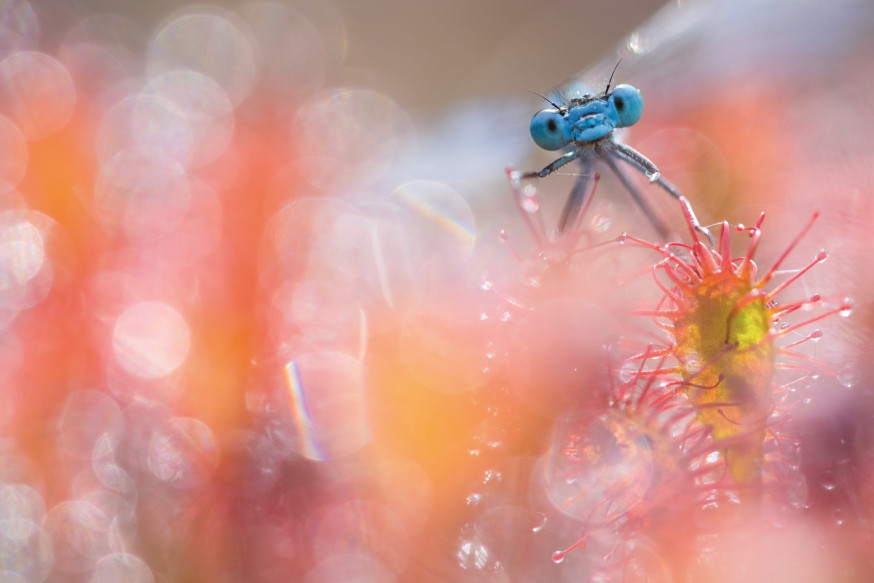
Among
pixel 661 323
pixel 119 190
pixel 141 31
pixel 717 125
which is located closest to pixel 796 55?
pixel 717 125

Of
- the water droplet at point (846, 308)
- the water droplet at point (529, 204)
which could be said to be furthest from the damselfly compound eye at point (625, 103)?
the water droplet at point (846, 308)

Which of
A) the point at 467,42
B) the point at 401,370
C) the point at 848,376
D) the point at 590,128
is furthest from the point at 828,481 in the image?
the point at 467,42

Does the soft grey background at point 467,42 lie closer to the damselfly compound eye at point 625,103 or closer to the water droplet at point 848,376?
the damselfly compound eye at point 625,103

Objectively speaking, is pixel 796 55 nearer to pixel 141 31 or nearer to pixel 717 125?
pixel 717 125

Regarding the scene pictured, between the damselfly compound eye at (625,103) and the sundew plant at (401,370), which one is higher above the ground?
the damselfly compound eye at (625,103)

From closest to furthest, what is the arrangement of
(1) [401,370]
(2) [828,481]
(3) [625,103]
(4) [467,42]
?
(2) [828,481], (1) [401,370], (3) [625,103], (4) [467,42]

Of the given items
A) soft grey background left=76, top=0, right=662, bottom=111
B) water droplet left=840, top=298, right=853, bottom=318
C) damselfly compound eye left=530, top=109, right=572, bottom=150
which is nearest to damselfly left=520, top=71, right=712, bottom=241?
damselfly compound eye left=530, top=109, right=572, bottom=150

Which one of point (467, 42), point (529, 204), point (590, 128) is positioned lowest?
point (529, 204)

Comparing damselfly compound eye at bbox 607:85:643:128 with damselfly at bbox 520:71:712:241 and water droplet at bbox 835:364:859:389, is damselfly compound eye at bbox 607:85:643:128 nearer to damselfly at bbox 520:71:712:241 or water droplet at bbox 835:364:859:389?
damselfly at bbox 520:71:712:241

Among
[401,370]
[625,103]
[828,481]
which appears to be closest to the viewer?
[828,481]

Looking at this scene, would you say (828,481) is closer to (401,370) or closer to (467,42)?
(401,370)

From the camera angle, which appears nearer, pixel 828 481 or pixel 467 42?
pixel 828 481
